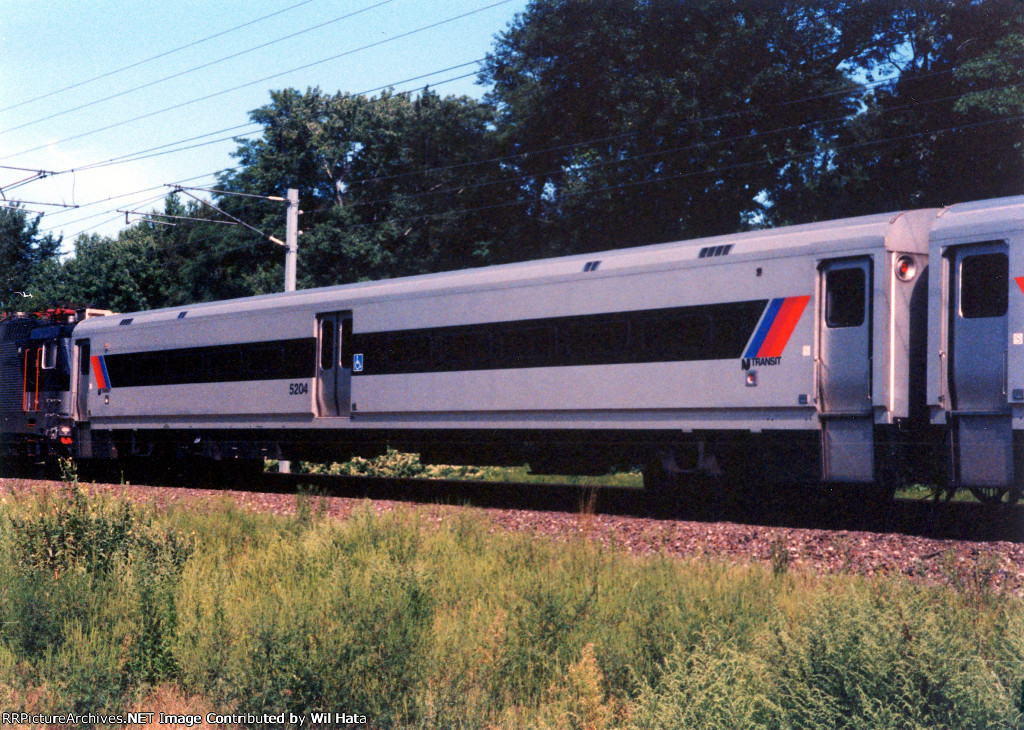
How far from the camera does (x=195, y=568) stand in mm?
9594

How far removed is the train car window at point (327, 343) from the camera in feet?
61.3

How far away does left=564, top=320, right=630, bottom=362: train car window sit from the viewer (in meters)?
14.7

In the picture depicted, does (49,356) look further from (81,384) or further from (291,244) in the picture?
(291,244)

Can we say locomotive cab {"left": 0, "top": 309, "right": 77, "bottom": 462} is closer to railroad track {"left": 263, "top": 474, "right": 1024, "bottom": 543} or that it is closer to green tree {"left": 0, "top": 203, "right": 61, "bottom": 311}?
railroad track {"left": 263, "top": 474, "right": 1024, "bottom": 543}

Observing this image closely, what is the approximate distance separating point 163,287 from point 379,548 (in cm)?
5879

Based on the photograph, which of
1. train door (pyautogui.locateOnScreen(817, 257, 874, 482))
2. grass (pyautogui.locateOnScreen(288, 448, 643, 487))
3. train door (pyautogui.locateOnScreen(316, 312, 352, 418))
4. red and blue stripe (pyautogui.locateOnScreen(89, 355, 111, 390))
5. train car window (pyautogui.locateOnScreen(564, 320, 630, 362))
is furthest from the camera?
grass (pyautogui.locateOnScreen(288, 448, 643, 487))

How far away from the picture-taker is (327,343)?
18812mm

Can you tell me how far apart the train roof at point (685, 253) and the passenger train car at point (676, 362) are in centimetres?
4

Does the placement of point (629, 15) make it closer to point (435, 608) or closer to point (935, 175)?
point (935, 175)

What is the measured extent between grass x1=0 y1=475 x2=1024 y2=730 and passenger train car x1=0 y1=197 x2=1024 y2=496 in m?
3.72

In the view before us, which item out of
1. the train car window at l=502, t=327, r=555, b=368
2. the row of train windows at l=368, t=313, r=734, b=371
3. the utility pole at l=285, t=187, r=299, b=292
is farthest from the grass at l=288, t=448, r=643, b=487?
the train car window at l=502, t=327, r=555, b=368

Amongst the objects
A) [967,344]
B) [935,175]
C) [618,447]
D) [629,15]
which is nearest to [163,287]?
[629,15]

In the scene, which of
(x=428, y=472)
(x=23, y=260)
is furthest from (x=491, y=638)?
(x=23, y=260)

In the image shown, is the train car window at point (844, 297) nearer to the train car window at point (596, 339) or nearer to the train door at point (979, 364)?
the train door at point (979, 364)
